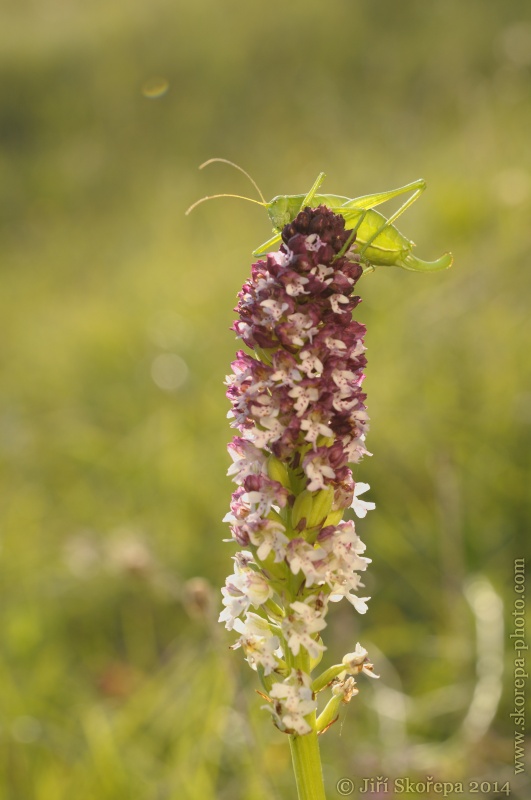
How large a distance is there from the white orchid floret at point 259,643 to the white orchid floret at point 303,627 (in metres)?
0.07

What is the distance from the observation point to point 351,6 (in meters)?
13.7

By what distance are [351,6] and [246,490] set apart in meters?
13.9

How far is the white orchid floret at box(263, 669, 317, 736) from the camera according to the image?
4.36 feet

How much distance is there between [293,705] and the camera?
133cm

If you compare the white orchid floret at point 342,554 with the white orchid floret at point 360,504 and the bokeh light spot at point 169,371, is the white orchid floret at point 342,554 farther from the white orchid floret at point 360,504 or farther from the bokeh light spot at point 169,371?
the bokeh light spot at point 169,371

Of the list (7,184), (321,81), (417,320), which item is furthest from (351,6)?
(417,320)

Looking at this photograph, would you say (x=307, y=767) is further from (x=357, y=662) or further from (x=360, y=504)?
(x=360, y=504)

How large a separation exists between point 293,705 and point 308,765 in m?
0.12

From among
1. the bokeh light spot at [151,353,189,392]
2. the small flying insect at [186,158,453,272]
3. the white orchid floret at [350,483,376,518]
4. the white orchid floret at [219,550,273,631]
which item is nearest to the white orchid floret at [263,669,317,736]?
the white orchid floret at [219,550,273,631]

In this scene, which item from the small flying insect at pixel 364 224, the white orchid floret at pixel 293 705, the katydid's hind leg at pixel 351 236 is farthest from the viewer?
the small flying insect at pixel 364 224

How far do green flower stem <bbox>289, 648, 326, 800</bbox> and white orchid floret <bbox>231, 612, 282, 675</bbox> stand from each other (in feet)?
0.21

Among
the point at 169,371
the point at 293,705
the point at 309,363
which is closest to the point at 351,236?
the point at 309,363

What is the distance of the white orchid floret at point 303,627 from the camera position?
135 cm

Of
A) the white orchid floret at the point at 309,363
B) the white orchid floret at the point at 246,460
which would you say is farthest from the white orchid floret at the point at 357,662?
the white orchid floret at the point at 309,363
